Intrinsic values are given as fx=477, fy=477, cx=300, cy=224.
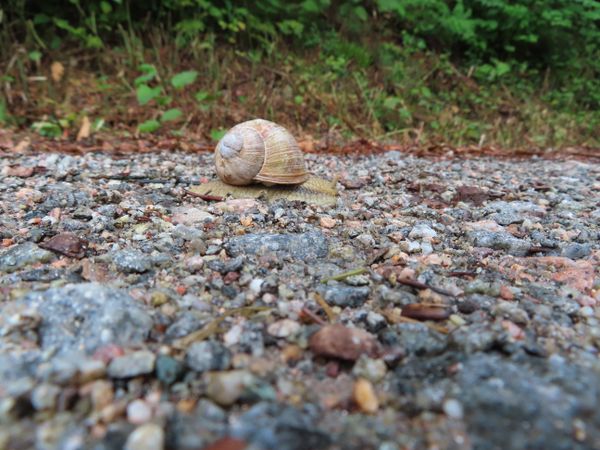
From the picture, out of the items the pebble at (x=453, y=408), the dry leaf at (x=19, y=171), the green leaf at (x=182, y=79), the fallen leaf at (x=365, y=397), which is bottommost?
the fallen leaf at (x=365, y=397)

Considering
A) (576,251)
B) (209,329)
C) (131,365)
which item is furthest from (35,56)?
(576,251)

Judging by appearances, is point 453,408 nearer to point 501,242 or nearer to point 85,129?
point 501,242

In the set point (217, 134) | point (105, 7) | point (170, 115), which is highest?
point (105, 7)

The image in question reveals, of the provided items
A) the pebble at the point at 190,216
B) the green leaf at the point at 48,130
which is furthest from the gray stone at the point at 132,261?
the green leaf at the point at 48,130

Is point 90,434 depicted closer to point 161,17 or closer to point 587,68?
point 161,17

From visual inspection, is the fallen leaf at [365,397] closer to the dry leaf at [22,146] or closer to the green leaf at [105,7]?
the dry leaf at [22,146]

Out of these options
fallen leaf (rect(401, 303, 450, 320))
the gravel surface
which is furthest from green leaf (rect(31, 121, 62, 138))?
fallen leaf (rect(401, 303, 450, 320))
